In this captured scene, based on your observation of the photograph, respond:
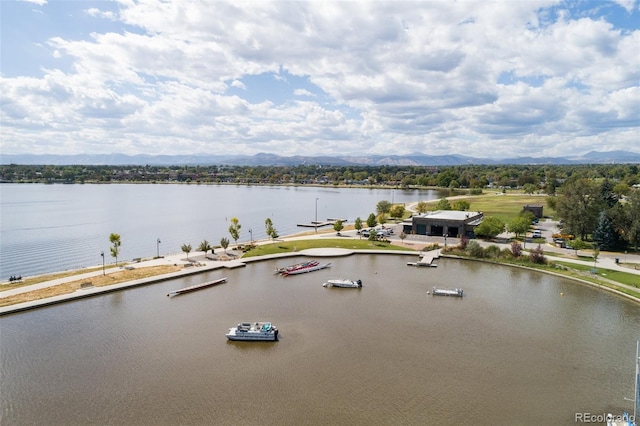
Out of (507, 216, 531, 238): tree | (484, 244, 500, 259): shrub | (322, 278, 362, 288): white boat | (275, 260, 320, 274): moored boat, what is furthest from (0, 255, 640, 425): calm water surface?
(507, 216, 531, 238): tree

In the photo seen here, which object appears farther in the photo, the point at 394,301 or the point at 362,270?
the point at 362,270

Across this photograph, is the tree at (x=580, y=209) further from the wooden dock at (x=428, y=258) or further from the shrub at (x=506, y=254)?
the wooden dock at (x=428, y=258)

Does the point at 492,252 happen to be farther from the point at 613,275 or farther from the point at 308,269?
the point at 308,269

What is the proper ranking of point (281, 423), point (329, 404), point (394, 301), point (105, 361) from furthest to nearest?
point (394, 301), point (105, 361), point (329, 404), point (281, 423)

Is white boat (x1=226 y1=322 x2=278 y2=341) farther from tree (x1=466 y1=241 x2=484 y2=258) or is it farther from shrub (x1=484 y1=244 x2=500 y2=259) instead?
shrub (x1=484 y1=244 x2=500 y2=259)

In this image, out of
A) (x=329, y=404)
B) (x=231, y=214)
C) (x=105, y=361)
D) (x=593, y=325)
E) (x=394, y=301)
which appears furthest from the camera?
(x=231, y=214)

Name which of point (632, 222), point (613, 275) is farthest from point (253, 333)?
point (632, 222)

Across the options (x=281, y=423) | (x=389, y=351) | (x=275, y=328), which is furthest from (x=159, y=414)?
(x=389, y=351)

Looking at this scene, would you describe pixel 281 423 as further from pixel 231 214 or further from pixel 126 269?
pixel 231 214
